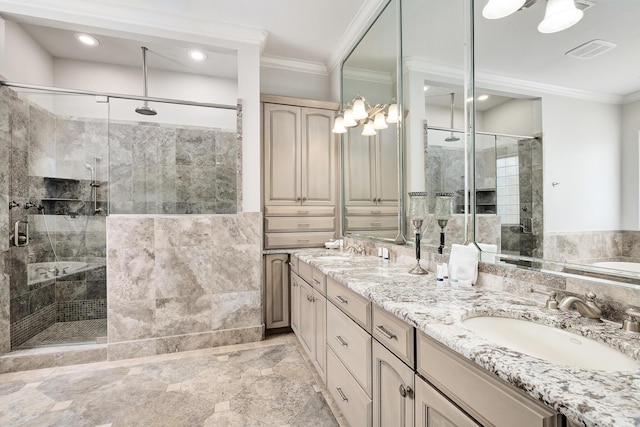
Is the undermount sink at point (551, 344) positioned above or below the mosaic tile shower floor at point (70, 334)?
above

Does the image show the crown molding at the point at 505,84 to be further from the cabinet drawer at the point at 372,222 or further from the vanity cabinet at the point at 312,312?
the vanity cabinet at the point at 312,312

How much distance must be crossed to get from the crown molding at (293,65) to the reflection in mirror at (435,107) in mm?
1466

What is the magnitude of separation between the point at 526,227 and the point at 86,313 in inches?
154

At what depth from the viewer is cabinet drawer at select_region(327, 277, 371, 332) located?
134 centimetres

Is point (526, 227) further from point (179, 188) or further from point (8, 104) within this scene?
point (8, 104)

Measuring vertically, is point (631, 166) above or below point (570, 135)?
below

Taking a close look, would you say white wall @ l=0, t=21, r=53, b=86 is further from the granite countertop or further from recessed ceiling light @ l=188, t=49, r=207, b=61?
the granite countertop

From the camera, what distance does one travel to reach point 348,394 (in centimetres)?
152

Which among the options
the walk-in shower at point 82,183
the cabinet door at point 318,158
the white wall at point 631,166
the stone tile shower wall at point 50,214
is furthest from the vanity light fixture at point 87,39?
the white wall at point 631,166

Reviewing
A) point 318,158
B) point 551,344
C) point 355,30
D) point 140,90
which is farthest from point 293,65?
point 551,344

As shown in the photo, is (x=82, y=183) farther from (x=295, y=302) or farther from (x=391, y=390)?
(x=391, y=390)

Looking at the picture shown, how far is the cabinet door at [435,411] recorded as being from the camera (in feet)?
2.57

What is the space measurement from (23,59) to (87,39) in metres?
0.55

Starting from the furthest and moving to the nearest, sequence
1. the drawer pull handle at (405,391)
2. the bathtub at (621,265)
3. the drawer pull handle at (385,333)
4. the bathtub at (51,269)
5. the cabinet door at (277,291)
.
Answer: the cabinet door at (277,291) < the bathtub at (51,269) < the drawer pull handle at (385,333) < the drawer pull handle at (405,391) < the bathtub at (621,265)
